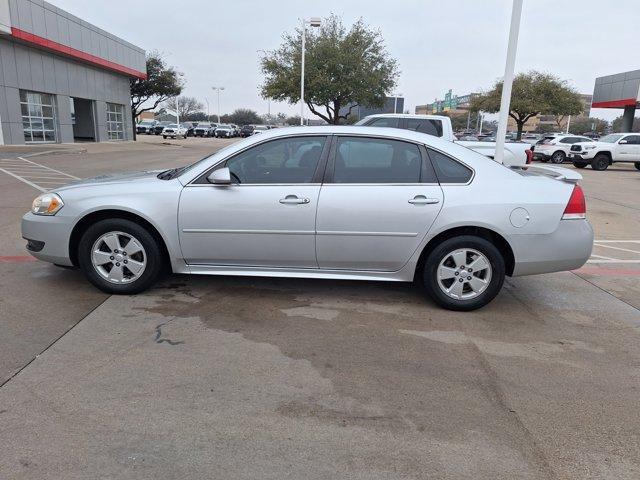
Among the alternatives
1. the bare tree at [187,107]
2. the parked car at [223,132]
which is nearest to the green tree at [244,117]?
the bare tree at [187,107]

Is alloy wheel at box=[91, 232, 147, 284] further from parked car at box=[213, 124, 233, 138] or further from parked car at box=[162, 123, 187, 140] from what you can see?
parked car at box=[213, 124, 233, 138]

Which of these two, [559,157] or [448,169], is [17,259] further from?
[559,157]

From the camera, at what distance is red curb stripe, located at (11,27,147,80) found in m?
24.5

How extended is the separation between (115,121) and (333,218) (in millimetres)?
37715

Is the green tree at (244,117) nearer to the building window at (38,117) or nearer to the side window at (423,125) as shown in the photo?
the building window at (38,117)

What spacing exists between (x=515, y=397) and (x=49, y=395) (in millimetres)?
2923

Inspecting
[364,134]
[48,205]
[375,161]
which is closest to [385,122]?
[364,134]

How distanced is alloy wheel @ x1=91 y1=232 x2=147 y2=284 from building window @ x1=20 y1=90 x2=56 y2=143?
2632 centimetres

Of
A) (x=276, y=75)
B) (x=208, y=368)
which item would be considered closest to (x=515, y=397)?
(x=208, y=368)

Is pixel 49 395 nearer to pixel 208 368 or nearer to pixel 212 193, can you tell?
pixel 208 368

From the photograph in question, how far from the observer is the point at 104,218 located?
4.78 m

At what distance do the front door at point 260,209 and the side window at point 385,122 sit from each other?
279 inches

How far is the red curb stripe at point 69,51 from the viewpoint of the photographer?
24547mm

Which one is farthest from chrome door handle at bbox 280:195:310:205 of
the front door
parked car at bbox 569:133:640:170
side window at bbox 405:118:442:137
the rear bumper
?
parked car at bbox 569:133:640:170
